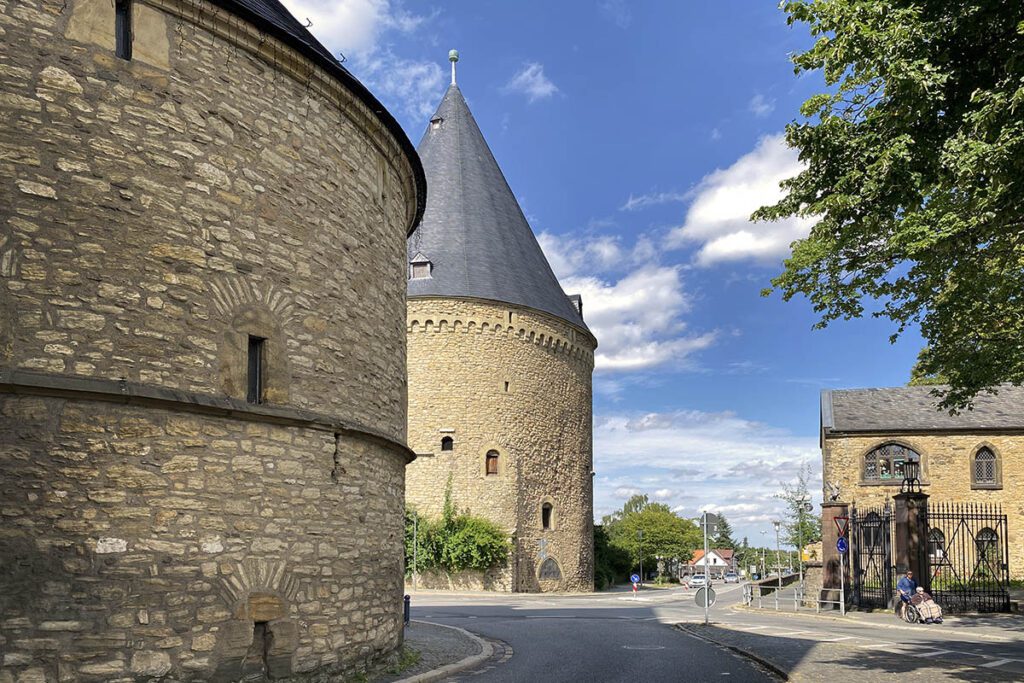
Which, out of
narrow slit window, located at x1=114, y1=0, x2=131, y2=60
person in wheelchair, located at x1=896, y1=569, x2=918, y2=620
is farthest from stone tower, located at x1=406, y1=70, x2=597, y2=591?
narrow slit window, located at x1=114, y1=0, x2=131, y2=60

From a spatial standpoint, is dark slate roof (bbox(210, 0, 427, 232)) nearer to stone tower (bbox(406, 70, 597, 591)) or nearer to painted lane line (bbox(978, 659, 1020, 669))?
painted lane line (bbox(978, 659, 1020, 669))

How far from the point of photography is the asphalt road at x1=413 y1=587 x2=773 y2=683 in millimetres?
11492

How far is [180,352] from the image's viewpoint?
8250 millimetres

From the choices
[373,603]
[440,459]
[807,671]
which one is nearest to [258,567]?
[373,603]

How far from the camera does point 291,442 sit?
30.6 ft

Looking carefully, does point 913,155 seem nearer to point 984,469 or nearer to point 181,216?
point 181,216

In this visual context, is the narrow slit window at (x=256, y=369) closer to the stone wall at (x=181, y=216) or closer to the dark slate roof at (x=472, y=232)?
the stone wall at (x=181, y=216)

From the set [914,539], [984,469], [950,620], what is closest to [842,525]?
[914,539]


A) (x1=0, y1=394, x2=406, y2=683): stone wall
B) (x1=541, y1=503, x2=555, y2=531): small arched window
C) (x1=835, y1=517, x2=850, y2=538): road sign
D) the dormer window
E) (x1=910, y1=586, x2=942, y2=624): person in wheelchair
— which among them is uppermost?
the dormer window

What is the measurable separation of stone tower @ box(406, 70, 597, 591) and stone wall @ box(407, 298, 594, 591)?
0.14 feet

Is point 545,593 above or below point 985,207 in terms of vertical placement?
below

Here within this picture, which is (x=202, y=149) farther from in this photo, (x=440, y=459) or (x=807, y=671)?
(x=440, y=459)

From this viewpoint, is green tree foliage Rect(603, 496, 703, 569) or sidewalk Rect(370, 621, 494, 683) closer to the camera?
sidewalk Rect(370, 621, 494, 683)

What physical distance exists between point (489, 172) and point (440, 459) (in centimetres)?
1381
